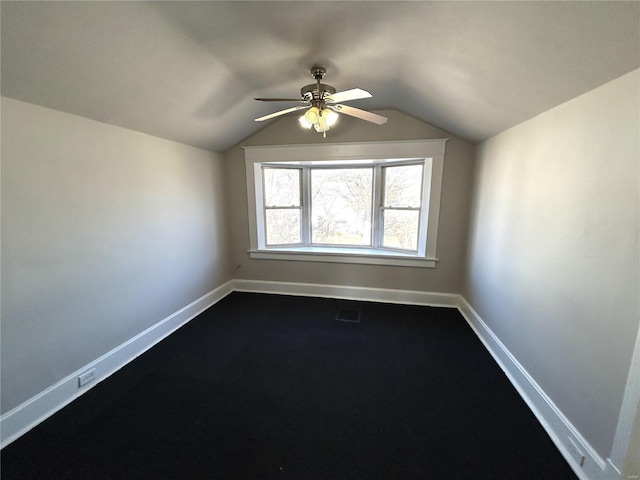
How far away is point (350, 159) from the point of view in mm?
3266

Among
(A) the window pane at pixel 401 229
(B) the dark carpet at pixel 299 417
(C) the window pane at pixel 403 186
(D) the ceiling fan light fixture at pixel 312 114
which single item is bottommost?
(B) the dark carpet at pixel 299 417

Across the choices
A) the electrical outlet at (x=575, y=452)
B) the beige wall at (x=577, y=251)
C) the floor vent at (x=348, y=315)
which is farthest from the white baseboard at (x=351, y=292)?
the electrical outlet at (x=575, y=452)

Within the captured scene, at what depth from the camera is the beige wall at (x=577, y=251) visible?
119cm

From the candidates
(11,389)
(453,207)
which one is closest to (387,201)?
(453,207)

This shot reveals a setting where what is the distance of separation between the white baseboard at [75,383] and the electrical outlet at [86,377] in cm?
2

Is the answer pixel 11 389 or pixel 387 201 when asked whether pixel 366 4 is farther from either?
pixel 11 389

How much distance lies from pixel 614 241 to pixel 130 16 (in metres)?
2.65

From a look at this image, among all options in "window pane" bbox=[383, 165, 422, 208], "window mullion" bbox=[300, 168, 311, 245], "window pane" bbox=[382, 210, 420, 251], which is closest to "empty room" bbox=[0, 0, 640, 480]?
"window pane" bbox=[383, 165, 422, 208]

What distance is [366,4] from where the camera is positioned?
1312mm

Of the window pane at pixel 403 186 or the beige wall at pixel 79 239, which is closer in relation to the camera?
the beige wall at pixel 79 239

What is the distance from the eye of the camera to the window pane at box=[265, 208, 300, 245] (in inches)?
153

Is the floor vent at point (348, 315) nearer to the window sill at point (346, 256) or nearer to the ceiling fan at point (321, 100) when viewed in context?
the window sill at point (346, 256)

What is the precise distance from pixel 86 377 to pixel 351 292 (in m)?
2.77

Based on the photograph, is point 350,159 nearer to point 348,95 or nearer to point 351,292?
point 348,95
